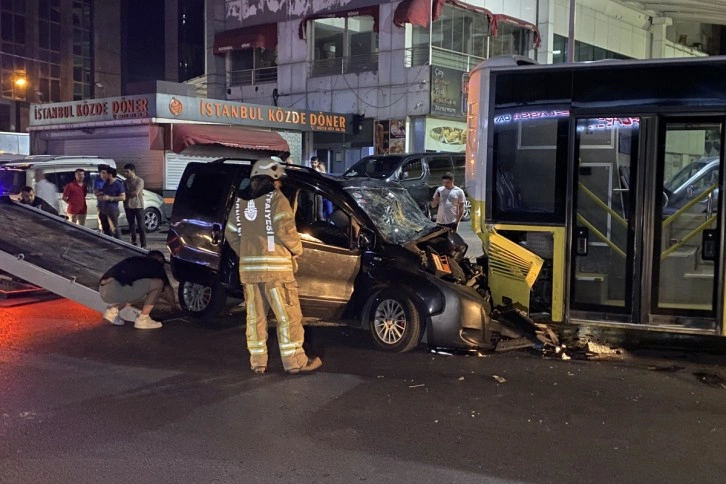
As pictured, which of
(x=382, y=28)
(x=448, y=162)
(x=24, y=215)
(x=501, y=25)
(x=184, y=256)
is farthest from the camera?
(x=501, y=25)

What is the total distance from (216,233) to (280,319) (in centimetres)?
224

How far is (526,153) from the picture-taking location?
24.3ft

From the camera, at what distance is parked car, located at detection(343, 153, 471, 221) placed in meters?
17.5

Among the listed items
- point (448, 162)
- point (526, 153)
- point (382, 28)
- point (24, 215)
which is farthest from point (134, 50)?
point (526, 153)

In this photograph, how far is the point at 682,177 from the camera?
703 centimetres

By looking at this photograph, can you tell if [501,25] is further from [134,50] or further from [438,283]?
[134,50]

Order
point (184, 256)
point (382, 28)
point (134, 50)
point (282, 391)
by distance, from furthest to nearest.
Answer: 1. point (134, 50)
2. point (382, 28)
3. point (184, 256)
4. point (282, 391)

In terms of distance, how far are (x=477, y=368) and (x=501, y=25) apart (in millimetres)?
23377

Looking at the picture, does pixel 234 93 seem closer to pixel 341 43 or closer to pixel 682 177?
pixel 341 43

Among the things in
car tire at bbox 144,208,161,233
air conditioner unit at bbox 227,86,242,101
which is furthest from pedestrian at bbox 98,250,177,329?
air conditioner unit at bbox 227,86,242,101

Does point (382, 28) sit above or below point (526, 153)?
above

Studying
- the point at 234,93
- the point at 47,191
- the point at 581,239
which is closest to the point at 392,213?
the point at 581,239

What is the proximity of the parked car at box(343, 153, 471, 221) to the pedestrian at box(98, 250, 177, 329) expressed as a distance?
9428mm

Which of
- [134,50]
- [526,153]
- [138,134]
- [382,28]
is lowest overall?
[526,153]
